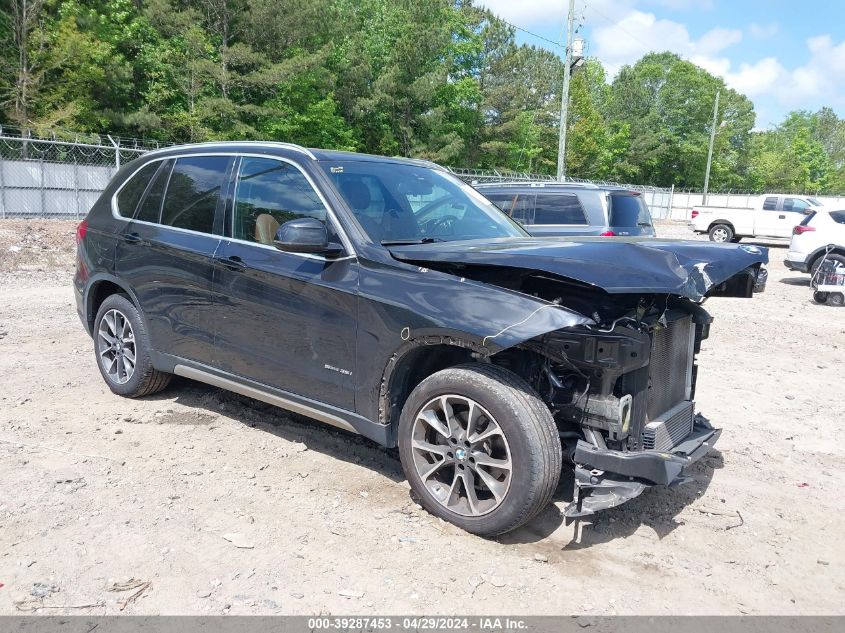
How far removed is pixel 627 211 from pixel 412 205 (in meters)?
7.64

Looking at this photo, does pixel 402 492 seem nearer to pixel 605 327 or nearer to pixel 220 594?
pixel 220 594

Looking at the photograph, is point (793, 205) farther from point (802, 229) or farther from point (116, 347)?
point (116, 347)

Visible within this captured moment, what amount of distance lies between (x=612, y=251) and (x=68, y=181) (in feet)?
71.5

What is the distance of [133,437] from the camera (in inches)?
184

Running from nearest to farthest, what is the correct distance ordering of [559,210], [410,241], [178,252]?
[410,241] → [178,252] → [559,210]

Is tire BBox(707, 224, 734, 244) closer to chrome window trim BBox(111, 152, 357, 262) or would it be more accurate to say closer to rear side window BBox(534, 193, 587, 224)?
rear side window BBox(534, 193, 587, 224)

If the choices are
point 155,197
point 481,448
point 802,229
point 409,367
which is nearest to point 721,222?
point 802,229

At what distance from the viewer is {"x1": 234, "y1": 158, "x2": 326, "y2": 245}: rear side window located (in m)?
4.14

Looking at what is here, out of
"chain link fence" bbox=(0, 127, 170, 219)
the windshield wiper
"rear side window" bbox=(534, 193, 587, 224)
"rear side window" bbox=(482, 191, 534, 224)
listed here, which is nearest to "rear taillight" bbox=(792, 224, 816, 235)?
"rear side window" bbox=(534, 193, 587, 224)

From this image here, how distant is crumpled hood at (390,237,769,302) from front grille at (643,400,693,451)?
2.30 ft

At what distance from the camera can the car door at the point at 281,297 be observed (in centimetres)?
383

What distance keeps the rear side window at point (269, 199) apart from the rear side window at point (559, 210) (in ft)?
24.7

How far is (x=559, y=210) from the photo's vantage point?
11.2 meters

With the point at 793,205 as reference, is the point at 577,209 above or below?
below
